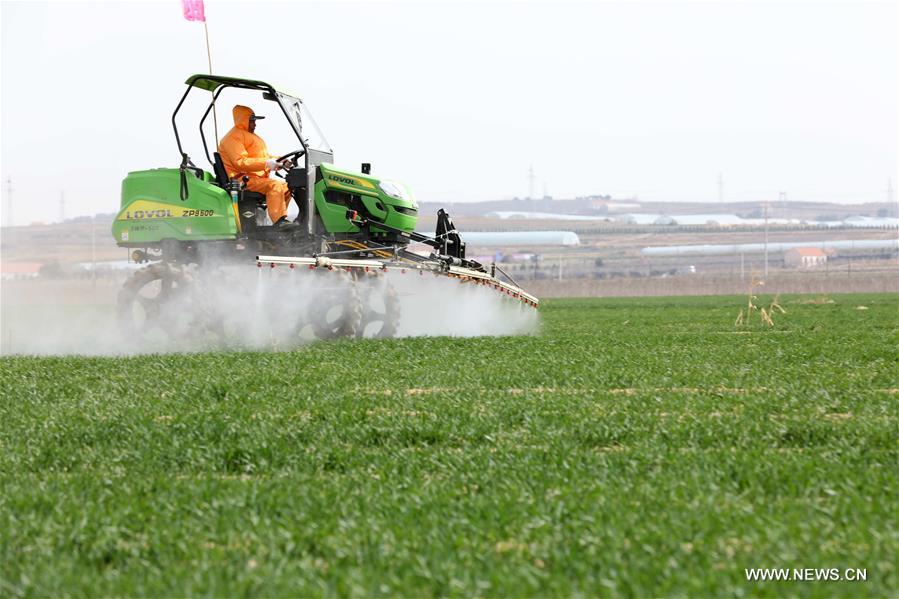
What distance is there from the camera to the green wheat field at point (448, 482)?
4.96 m

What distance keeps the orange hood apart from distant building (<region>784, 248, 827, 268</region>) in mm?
128708

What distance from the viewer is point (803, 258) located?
140500mm

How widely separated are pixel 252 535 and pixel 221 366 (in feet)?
27.7

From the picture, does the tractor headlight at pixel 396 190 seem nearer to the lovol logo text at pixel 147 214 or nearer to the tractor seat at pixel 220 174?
the tractor seat at pixel 220 174

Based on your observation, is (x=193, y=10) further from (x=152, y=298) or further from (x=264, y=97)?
(x=152, y=298)

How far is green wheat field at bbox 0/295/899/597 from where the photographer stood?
4957mm

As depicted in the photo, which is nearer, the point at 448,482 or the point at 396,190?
the point at 448,482

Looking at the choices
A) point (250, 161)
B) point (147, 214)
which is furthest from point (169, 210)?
point (250, 161)

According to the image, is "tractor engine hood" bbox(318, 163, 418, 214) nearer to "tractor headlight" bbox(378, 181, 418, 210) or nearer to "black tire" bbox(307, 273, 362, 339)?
"tractor headlight" bbox(378, 181, 418, 210)

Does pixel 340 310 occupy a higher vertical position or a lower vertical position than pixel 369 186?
lower

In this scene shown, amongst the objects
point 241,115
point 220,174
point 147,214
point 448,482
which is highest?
point 241,115

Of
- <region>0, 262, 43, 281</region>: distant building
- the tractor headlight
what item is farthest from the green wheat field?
<region>0, 262, 43, 281</region>: distant building

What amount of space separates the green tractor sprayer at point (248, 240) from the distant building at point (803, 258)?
12722 centimetres

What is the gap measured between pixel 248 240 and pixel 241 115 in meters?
2.03
